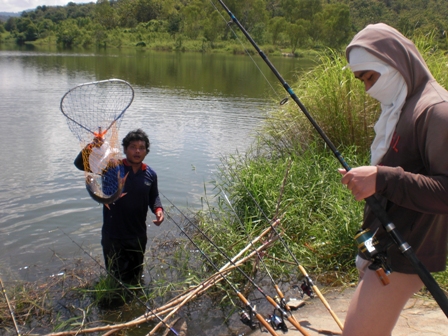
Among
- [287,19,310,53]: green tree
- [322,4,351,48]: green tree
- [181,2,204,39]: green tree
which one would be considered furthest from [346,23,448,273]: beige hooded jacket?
[181,2,204,39]: green tree

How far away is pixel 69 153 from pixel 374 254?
28.2 ft

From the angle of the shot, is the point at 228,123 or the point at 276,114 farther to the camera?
the point at 228,123

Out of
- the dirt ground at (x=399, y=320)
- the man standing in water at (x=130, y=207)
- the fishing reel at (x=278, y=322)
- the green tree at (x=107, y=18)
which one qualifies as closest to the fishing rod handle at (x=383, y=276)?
the fishing reel at (x=278, y=322)

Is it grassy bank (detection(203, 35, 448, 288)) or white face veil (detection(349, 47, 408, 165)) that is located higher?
white face veil (detection(349, 47, 408, 165))

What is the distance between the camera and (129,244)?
13.5 feet

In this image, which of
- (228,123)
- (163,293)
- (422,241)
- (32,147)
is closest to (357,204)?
(163,293)

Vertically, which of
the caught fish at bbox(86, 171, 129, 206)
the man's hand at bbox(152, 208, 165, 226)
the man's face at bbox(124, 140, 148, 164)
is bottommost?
the man's hand at bbox(152, 208, 165, 226)

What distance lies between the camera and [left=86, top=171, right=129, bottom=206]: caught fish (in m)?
3.64

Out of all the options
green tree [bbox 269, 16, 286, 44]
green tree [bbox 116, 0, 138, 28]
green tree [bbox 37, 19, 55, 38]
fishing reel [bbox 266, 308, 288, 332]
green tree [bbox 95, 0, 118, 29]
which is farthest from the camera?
green tree [bbox 116, 0, 138, 28]

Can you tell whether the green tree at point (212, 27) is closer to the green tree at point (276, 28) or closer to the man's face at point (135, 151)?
the green tree at point (276, 28)

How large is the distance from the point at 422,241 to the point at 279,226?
10.0 ft

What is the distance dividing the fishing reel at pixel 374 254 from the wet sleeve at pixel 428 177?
263 millimetres

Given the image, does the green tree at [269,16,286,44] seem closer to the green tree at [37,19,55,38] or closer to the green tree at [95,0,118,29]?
the green tree at [95,0,118,29]

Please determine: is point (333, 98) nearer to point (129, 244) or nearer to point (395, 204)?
point (129, 244)
